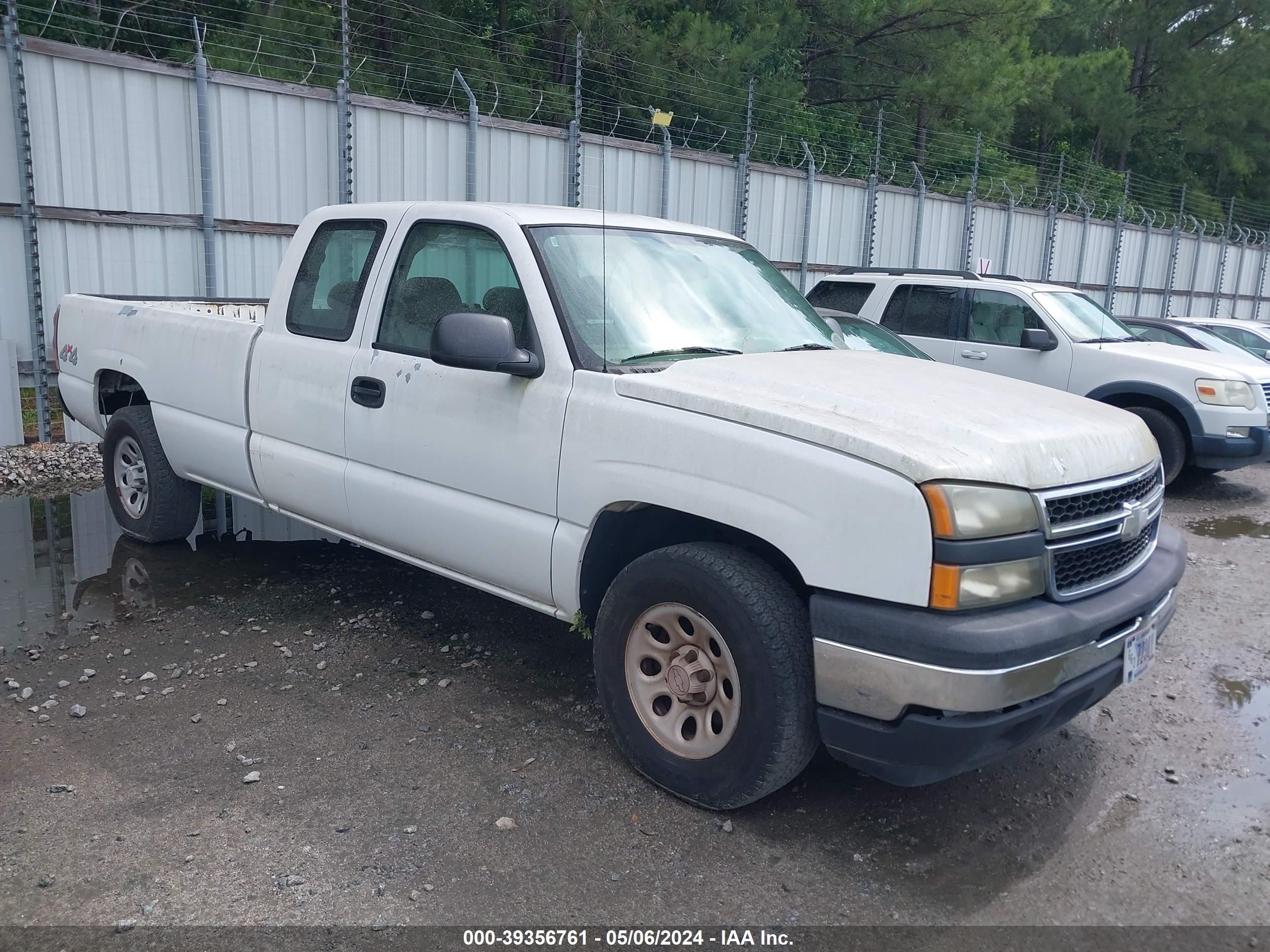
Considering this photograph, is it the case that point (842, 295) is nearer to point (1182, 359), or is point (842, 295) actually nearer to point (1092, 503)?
point (1182, 359)

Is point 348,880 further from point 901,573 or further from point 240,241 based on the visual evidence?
point 240,241

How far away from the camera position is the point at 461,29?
16.5m

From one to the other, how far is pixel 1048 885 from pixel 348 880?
206 centimetres

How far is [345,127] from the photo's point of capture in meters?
10.1

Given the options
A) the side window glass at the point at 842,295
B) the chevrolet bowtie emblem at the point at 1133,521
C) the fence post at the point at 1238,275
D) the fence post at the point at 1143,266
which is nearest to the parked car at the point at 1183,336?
the side window glass at the point at 842,295

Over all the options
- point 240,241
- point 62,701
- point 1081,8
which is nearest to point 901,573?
point 62,701

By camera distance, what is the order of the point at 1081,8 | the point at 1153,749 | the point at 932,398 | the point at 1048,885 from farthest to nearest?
1. the point at 1081,8
2. the point at 1153,749
3. the point at 932,398
4. the point at 1048,885

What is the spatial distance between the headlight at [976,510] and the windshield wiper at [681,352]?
4.25 ft

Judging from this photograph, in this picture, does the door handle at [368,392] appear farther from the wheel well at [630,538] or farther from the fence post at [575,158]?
the fence post at [575,158]

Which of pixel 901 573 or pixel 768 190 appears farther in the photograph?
pixel 768 190

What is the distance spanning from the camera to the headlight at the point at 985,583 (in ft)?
9.55

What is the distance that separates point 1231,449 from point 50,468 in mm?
9499

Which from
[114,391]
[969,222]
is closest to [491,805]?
[114,391]

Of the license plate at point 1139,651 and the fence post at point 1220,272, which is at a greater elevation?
the fence post at point 1220,272
